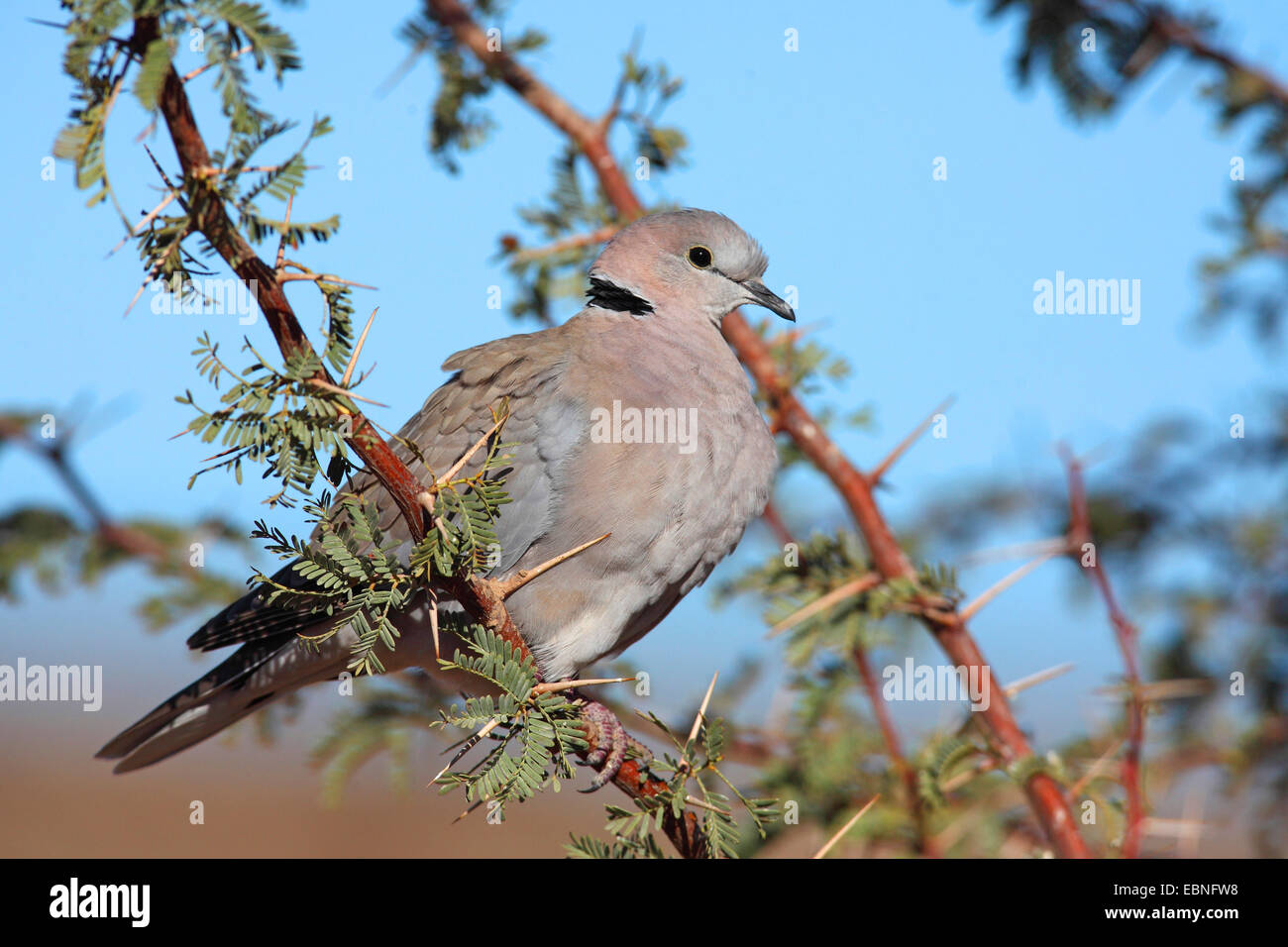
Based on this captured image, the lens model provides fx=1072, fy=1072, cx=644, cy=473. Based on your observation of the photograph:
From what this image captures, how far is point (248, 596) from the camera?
312 centimetres

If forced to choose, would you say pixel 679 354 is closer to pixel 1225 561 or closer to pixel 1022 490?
pixel 1022 490

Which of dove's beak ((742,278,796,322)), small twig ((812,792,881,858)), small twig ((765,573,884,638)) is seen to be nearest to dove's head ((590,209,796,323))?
dove's beak ((742,278,796,322))

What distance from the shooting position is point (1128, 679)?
2748 millimetres

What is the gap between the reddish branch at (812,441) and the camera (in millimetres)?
2572

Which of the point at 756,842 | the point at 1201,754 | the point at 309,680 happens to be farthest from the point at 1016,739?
the point at 309,680

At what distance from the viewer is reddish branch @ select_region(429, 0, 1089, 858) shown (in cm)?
257

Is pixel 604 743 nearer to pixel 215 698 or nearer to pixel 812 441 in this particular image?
pixel 812 441

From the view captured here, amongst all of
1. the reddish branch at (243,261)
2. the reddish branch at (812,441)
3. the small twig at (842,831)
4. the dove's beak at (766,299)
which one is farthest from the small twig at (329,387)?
the dove's beak at (766,299)

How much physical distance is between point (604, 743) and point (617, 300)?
57.9 inches

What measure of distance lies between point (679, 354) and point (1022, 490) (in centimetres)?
168

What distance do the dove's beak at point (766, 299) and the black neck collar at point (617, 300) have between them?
14.2 inches

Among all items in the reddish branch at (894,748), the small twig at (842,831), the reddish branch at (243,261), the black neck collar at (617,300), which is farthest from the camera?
the black neck collar at (617,300)

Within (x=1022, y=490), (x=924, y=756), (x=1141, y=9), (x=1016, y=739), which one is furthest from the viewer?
(x=1022, y=490)

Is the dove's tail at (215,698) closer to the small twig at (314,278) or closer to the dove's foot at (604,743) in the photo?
the dove's foot at (604,743)
